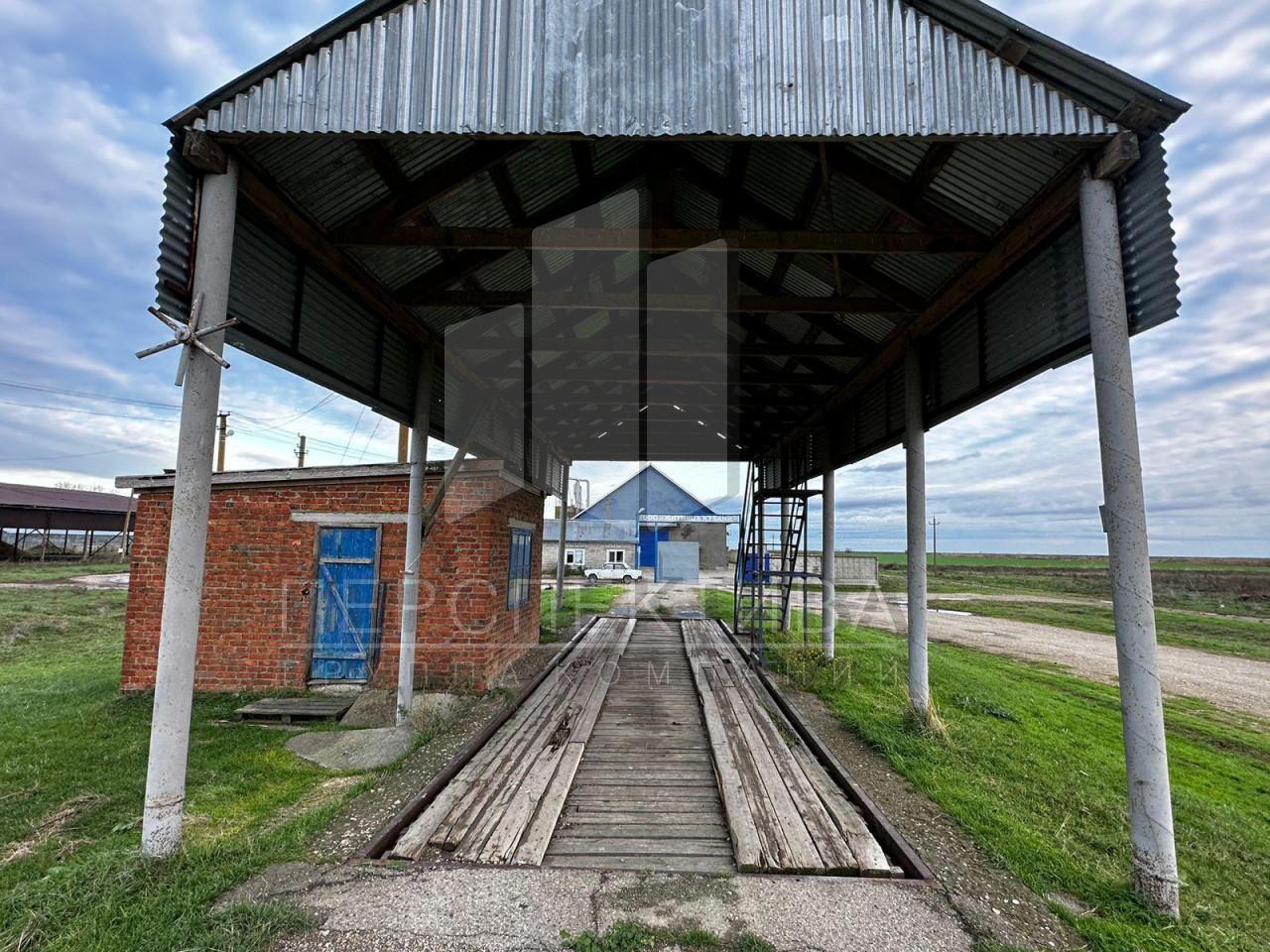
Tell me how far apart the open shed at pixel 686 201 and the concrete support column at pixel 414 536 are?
0.16 ft

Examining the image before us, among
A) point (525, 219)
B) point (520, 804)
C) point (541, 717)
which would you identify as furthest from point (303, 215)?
point (541, 717)

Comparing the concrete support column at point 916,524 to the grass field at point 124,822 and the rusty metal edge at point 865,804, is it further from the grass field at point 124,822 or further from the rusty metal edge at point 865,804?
the grass field at point 124,822

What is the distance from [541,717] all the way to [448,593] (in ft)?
7.07

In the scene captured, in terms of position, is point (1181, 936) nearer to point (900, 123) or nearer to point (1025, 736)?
point (1025, 736)

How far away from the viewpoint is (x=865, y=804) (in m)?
4.13

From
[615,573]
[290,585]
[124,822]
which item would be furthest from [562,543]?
[615,573]

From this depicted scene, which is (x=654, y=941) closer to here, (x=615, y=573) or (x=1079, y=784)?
(x=1079, y=784)

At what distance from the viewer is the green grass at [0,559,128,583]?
2242cm

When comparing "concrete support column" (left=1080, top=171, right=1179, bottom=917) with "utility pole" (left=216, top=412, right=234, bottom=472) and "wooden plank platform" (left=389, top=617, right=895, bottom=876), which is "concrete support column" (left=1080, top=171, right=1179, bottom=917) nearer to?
"wooden plank platform" (left=389, top=617, right=895, bottom=876)

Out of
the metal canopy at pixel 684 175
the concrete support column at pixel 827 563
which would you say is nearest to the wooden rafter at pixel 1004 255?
the metal canopy at pixel 684 175

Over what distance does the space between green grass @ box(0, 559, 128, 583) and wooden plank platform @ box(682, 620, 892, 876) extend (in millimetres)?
26885

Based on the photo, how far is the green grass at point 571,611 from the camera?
12.2 m

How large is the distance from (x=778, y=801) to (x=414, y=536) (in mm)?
4501

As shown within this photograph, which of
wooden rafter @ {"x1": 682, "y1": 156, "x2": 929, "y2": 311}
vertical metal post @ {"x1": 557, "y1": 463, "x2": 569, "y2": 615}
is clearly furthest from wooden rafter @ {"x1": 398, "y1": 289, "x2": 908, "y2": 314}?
vertical metal post @ {"x1": 557, "y1": 463, "x2": 569, "y2": 615}
